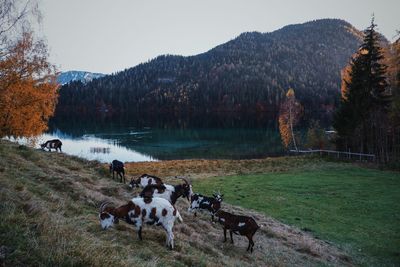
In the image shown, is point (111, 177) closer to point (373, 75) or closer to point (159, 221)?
point (159, 221)

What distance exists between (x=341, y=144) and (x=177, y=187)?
4325 centimetres

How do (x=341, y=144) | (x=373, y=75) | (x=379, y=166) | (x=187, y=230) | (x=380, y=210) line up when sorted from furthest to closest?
1. (x=341, y=144)
2. (x=373, y=75)
3. (x=379, y=166)
4. (x=380, y=210)
5. (x=187, y=230)

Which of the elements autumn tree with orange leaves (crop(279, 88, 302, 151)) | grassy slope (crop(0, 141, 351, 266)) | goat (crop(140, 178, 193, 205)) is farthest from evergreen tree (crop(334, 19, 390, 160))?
goat (crop(140, 178, 193, 205))

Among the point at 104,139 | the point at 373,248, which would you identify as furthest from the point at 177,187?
the point at 104,139

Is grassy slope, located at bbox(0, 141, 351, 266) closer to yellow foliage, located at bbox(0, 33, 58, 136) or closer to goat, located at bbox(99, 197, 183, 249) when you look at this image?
goat, located at bbox(99, 197, 183, 249)

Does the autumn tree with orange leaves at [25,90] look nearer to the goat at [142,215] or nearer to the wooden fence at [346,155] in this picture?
the goat at [142,215]

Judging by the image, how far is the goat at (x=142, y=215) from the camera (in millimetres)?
10922

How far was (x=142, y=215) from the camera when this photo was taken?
1096cm

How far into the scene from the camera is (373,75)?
162 feet

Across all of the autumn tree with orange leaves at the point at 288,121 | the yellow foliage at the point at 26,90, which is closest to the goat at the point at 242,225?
the yellow foliage at the point at 26,90

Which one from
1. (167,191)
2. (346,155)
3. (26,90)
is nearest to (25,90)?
(26,90)

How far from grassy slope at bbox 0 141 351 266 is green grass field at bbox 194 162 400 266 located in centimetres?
260

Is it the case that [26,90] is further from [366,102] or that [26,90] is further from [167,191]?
[366,102]

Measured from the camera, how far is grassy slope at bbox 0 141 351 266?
6.21 metres
